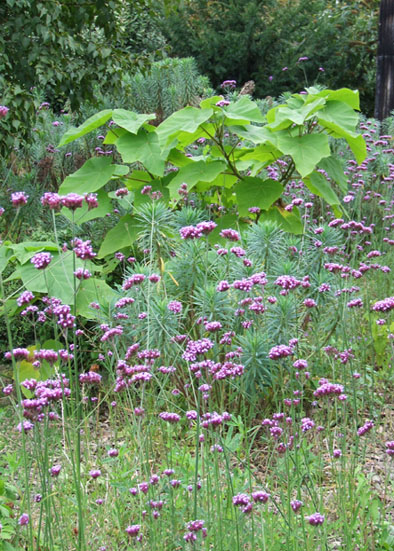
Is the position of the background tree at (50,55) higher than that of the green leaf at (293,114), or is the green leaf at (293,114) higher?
the background tree at (50,55)

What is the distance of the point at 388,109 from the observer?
32.5 ft

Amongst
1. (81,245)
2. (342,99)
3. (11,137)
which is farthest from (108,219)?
(81,245)

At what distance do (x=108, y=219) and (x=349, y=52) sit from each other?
1216 cm

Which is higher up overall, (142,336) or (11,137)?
(11,137)

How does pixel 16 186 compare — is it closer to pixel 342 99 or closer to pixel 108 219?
pixel 108 219

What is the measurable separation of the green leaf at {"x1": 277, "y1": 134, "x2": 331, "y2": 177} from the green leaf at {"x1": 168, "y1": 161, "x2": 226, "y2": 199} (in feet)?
1.26

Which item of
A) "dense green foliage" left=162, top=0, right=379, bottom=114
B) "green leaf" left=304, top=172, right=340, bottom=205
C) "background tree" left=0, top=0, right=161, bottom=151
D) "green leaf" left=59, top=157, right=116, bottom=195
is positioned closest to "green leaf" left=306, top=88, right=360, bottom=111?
"green leaf" left=304, top=172, right=340, bottom=205

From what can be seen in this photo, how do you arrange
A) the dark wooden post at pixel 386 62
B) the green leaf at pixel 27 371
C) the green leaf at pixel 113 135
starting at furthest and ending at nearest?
1. the dark wooden post at pixel 386 62
2. the green leaf at pixel 113 135
3. the green leaf at pixel 27 371

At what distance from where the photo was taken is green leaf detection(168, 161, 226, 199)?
381 centimetres

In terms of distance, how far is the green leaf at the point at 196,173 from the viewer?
381cm

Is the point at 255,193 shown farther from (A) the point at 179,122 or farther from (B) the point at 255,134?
(A) the point at 179,122

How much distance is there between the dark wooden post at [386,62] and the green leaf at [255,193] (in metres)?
6.70

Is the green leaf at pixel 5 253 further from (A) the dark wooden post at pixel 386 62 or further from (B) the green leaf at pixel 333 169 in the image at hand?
(A) the dark wooden post at pixel 386 62

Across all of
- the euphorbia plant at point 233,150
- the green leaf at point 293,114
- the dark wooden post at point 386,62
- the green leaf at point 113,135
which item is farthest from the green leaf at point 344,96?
the dark wooden post at point 386,62
